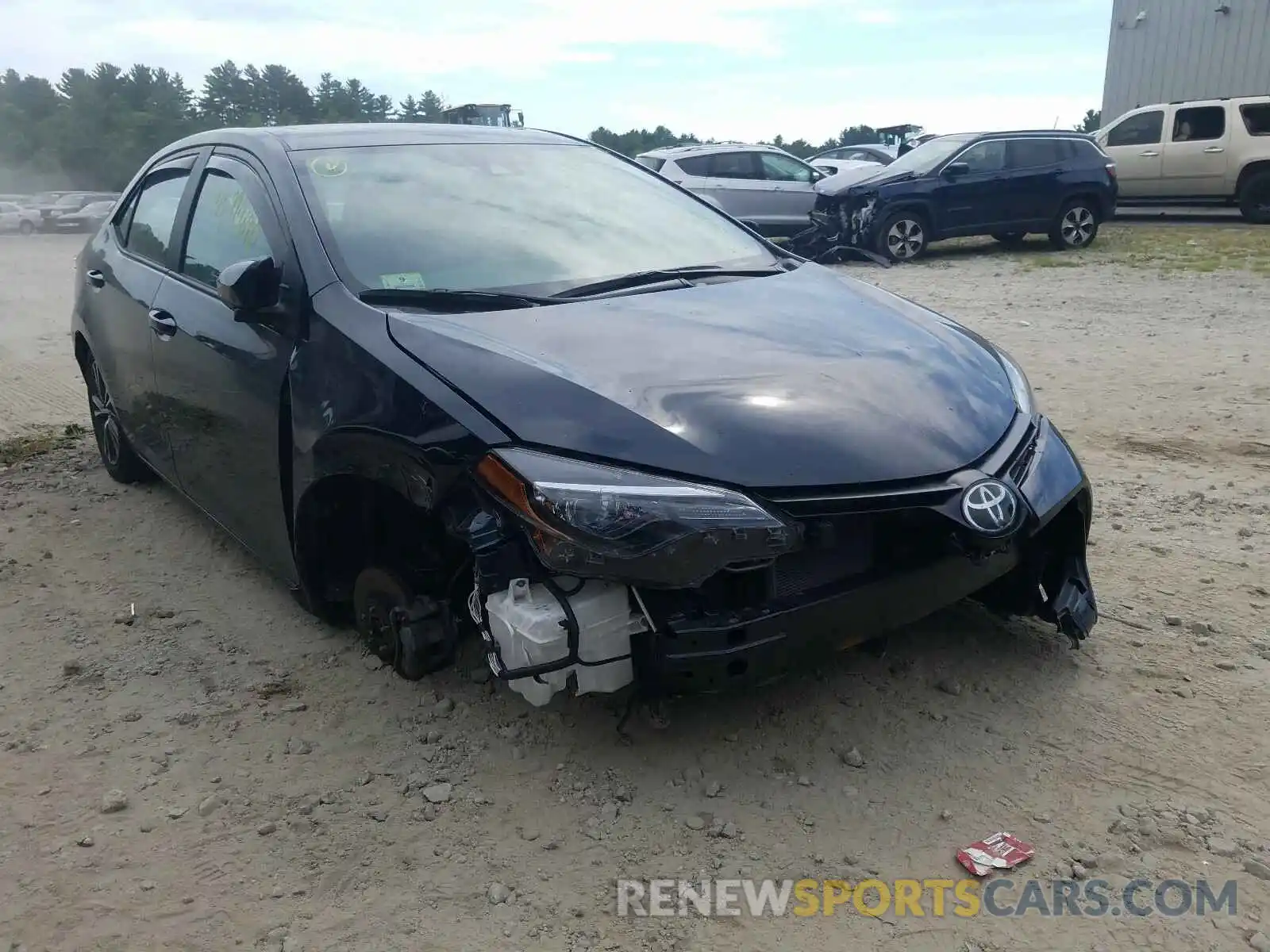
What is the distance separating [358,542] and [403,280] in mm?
791

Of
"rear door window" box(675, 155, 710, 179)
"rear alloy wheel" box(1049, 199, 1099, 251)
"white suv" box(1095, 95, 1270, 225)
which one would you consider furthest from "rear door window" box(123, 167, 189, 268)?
"white suv" box(1095, 95, 1270, 225)

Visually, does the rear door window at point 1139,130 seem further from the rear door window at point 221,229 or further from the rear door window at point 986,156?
the rear door window at point 221,229

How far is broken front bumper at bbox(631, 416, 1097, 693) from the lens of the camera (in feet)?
7.89

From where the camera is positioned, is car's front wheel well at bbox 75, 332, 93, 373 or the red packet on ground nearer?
the red packet on ground

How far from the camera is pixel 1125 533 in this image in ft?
13.2

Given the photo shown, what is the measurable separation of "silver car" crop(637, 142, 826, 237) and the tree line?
23.3 m

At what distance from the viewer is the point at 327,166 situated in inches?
136

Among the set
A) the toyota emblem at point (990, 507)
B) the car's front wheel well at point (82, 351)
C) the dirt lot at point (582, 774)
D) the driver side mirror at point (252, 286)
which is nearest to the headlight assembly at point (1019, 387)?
the toyota emblem at point (990, 507)

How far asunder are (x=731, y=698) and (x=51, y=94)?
164 ft

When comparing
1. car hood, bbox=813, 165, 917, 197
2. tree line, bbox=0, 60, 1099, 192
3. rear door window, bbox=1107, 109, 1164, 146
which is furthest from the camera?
tree line, bbox=0, 60, 1099, 192

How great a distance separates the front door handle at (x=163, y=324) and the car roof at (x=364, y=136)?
25.9 inches

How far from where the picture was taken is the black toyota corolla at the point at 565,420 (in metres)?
2.40

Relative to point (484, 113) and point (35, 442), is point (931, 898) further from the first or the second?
point (484, 113)

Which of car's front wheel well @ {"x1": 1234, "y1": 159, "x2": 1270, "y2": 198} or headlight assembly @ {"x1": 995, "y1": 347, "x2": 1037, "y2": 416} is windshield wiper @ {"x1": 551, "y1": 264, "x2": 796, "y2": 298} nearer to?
headlight assembly @ {"x1": 995, "y1": 347, "x2": 1037, "y2": 416}
